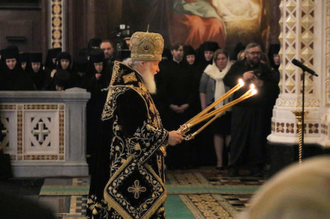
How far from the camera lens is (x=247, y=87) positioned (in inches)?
346

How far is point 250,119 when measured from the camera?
29.5 ft

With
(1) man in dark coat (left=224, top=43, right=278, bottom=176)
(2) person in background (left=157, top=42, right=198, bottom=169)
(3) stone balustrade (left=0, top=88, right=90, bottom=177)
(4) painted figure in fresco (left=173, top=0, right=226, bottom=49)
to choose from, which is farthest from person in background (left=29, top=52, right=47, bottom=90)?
(4) painted figure in fresco (left=173, top=0, right=226, bottom=49)

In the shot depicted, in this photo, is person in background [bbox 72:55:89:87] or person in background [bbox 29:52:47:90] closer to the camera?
person in background [bbox 72:55:89:87]

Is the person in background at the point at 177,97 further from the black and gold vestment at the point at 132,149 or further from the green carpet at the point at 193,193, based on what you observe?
the black and gold vestment at the point at 132,149

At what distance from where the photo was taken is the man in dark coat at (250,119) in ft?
29.2

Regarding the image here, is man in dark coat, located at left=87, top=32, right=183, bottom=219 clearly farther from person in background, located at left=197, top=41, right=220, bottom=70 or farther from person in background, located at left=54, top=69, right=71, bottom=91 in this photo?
person in background, located at left=197, top=41, right=220, bottom=70

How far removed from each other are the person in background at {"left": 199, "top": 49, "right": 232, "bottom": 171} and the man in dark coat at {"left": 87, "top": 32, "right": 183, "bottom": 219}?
5.18 meters

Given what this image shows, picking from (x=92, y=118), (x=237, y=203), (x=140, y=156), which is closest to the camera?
(x=140, y=156)

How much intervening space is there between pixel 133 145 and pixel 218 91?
5.44m

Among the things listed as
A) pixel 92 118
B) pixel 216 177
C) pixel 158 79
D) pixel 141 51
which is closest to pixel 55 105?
pixel 92 118

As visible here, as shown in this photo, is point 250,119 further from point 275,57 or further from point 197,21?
point 197,21

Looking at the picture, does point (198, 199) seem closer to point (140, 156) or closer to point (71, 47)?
point (140, 156)

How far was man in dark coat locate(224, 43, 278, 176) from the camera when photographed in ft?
29.2

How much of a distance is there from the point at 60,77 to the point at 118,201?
5.88 m
